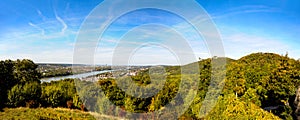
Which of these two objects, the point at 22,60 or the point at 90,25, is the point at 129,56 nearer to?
the point at 90,25

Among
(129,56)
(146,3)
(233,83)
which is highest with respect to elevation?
(146,3)

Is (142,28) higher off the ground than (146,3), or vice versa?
(146,3)

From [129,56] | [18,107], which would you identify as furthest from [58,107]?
[129,56]

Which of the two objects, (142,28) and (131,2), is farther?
(142,28)

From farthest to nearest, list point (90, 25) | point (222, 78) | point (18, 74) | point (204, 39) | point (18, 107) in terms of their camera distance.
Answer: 1. point (18, 74)
2. point (18, 107)
3. point (222, 78)
4. point (204, 39)
5. point (90, 25)

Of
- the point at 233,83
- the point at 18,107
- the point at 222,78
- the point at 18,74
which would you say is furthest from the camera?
the point at 18,74

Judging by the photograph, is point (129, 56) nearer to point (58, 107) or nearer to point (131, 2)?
point (131, 2)
